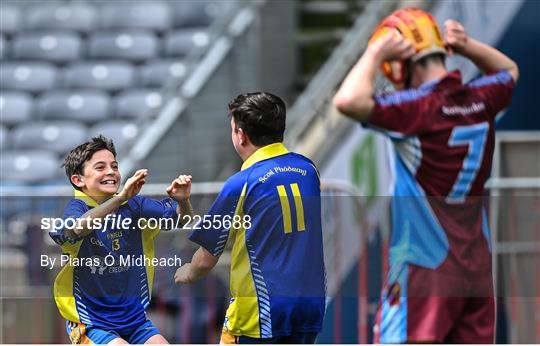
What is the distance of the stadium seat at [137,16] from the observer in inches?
436

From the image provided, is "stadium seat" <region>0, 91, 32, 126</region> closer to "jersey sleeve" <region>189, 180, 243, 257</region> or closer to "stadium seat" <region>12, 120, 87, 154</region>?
"stadium seat" <region>12, 120, 87, 154</region>

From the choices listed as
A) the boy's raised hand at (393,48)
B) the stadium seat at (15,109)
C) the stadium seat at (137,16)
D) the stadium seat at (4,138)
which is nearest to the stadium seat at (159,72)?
the stadium seat at (137,16)

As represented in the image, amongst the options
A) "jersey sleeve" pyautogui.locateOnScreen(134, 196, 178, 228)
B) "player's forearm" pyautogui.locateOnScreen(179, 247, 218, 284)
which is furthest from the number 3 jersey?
Answer: "jersey sleeve" pyautogui.locateOnScreen(134, 196, 178, 228)

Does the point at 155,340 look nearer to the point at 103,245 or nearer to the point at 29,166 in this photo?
the point at 103,245

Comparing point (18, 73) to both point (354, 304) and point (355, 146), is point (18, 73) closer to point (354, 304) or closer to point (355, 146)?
point (355, 146)

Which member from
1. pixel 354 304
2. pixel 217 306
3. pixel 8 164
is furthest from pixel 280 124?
pixel 8 164

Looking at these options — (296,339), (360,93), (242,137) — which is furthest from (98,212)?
(360,93)

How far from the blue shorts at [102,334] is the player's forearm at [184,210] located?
39 centimetres

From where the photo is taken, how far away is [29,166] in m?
10.1

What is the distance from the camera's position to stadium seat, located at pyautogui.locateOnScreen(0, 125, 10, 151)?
1046 cm

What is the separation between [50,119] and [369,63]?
6238 millimetres

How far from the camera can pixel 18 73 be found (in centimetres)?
1108

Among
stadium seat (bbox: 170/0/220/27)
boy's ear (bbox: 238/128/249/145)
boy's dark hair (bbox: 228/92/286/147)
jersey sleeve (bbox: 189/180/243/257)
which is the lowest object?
jersey sleeve (bbox: 189/180/243/257)

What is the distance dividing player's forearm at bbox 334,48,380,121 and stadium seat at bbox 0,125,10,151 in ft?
20.0
